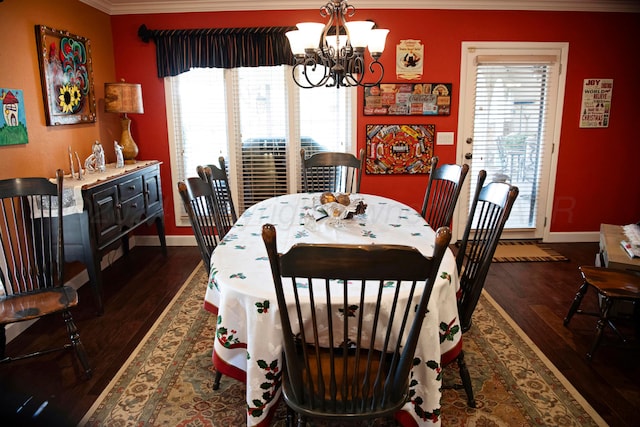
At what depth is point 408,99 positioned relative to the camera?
4.22 metres

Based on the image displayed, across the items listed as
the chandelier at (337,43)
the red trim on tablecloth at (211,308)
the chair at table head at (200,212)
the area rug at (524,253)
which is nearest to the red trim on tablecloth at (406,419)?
the red trim on tablecloth at (211,308)

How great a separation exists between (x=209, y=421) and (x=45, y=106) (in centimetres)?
251

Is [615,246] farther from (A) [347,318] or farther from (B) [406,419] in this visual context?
(A) [347,318]

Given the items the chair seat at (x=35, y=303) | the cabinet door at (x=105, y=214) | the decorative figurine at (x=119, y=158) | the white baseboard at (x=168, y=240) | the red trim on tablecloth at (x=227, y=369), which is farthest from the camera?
the white baseboard at (x=168, y=240)

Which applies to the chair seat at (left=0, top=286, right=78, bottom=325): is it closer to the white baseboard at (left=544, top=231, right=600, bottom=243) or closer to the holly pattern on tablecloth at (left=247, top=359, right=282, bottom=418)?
the holly pattern on tablecloth at (left=247, top=359, right=282, bottom=418)

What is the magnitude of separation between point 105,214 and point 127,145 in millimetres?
1077

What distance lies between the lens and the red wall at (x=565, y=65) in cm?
411

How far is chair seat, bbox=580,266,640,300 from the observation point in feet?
7.83

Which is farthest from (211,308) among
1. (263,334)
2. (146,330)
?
(146,330)

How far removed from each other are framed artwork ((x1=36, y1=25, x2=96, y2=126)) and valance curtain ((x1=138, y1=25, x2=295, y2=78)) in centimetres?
67

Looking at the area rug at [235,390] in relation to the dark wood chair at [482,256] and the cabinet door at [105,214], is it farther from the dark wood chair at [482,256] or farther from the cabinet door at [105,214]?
the cabinet door at [105,214]

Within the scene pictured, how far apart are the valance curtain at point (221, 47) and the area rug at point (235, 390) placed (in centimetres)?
251

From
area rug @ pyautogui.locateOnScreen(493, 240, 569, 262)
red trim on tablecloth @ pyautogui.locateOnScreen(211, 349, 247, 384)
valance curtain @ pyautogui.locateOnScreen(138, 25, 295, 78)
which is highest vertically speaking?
valance curtain @ pyautogui.locateOnScreen(138, 25, 295, 78)

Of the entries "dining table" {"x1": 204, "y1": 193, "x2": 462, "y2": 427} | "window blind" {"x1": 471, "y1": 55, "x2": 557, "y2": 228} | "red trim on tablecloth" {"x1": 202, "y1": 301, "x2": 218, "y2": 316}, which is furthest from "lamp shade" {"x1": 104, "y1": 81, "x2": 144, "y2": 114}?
"window blind" {"x1": 471, "y1": 55, "x2": 557, "y2": 228}
